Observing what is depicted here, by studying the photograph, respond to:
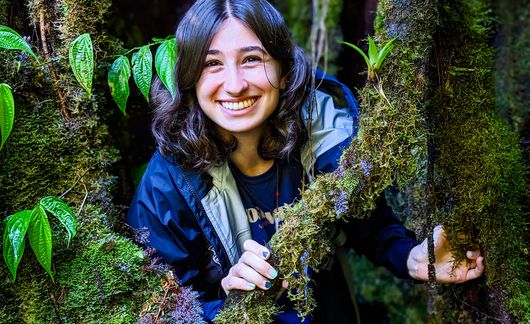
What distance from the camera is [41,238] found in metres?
1.88

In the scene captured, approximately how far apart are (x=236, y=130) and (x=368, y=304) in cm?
232

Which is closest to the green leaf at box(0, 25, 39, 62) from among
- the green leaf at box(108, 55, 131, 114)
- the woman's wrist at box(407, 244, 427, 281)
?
the green leaf at box(108, 55, 131, 114)

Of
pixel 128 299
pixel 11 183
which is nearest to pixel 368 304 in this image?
pixel 128 299

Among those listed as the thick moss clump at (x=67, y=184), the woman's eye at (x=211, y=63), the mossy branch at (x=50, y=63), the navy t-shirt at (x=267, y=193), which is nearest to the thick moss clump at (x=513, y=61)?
the navy t-shirt at (x=267, y=193)

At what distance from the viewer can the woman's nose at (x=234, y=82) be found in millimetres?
2082

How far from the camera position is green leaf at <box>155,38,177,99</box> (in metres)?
2.09

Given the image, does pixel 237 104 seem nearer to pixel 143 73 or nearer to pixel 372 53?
pixel 143 73

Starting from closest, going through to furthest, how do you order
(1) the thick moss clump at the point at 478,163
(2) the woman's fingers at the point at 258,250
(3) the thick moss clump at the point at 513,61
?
(2) the woman's fingers at the point at 258,250 < (1) the thick moss clump at the point at 478,163 < (3) the thick moss clump at the point at 513,61

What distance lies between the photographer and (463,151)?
2.05 m

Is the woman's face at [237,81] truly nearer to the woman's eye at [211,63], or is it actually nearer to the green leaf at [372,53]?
the woman's eye at [211,63]

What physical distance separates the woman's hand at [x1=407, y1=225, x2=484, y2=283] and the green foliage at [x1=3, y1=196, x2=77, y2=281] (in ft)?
4.45

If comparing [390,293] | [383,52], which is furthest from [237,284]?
[390,293]

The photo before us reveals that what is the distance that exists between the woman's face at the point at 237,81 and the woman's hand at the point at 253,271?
529mm

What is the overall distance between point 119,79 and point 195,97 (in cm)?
32
